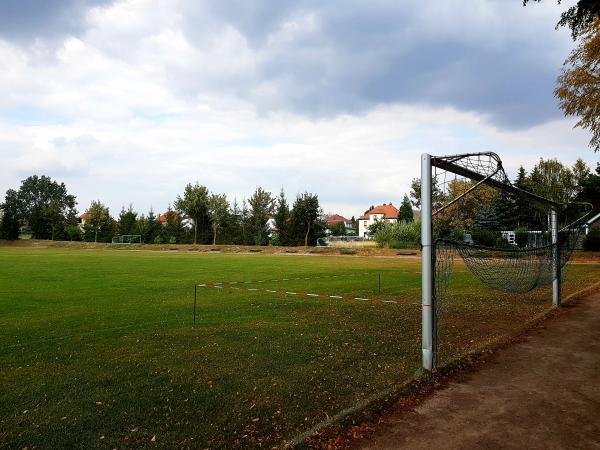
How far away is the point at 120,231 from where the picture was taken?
67250 mm

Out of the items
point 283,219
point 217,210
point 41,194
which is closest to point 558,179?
point 283,219

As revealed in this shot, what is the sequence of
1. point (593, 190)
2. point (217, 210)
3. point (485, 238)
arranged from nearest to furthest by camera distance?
point (593, 190)
point (485, 238)
point (217, 210)

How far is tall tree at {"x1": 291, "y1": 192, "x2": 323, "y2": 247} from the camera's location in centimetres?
5303

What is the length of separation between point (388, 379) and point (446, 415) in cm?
119

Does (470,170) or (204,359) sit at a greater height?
(470,170)

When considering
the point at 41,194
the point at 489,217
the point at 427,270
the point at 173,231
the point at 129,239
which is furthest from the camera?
the point at 41,194

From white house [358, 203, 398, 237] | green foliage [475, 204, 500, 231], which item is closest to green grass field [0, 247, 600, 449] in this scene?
green foliage [475, 204, 500, 231]

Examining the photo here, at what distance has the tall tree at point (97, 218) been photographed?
65.5m

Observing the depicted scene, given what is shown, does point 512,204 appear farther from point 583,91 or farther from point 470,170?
point 470,170

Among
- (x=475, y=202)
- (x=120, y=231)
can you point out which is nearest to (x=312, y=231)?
(x=475, y=202)

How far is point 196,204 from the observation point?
58.4 meters

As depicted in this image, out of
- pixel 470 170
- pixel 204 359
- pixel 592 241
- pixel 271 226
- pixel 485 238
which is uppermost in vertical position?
pixel 271 226

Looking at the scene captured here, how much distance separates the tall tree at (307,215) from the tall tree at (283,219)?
1577 mm

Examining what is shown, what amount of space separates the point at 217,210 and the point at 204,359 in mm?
52582
